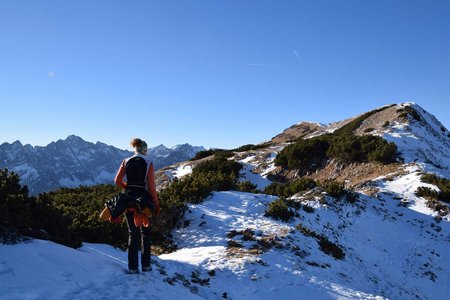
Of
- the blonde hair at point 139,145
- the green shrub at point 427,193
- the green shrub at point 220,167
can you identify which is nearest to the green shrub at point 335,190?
the green shrub at point 427,193

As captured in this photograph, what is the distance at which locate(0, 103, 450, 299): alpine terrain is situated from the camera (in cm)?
675

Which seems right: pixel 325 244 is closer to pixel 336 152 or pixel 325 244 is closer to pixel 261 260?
pixel 261 260

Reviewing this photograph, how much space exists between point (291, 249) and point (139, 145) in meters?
7.08

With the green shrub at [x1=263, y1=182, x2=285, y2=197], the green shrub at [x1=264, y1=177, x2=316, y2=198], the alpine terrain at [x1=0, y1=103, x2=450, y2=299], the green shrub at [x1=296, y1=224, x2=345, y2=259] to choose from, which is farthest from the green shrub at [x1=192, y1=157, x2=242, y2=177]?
the green shrub at [x1=296, y1=224, x2=345, y2=259]

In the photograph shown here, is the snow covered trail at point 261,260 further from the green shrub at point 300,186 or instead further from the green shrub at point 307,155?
the green shrub at point 307,155

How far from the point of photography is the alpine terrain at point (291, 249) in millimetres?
6754

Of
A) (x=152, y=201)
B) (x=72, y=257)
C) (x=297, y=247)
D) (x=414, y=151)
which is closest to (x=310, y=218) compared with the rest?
(x=297, y=247)

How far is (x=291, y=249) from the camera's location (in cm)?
1224

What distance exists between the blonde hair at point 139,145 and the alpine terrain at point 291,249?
2568 millimetres

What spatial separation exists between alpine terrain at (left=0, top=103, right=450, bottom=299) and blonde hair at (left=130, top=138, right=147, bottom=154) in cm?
257

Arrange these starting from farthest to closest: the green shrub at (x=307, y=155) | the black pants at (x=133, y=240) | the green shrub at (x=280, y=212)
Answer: the green shrub at (x=307, y=155)
the green shrub at (x=280, y=212)
the black pants at (x=133, y=240)

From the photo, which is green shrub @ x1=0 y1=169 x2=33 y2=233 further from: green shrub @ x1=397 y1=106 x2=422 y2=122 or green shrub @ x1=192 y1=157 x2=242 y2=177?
green shrub @ x1=397 y1=106 x2=422 y2=122

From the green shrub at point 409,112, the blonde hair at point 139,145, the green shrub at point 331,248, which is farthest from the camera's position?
the green shrub at point 409,112

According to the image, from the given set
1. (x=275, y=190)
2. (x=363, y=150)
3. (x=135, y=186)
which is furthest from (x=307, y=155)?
(x=135, y=186)
